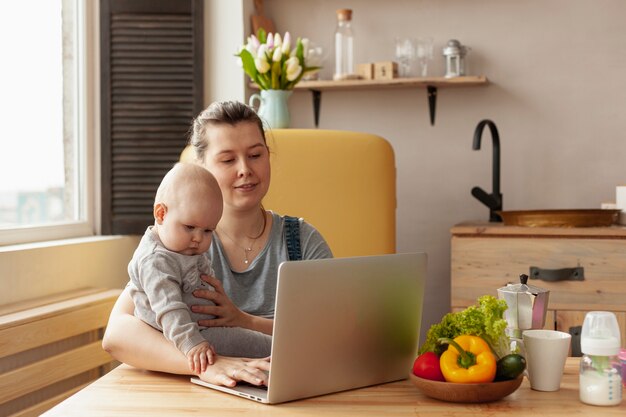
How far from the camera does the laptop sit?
121 cm

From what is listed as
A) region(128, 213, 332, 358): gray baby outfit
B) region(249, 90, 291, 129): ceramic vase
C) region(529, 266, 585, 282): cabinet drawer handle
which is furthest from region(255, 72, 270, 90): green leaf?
region(128, 213, 332, 358): gray baby outfit

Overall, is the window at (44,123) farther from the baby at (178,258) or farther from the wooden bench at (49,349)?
the baby at (178,258)

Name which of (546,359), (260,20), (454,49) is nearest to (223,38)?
(260,20)

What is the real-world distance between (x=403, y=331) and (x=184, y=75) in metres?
1.86

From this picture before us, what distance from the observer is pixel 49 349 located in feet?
7.80

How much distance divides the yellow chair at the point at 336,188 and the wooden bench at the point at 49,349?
554 millimetres

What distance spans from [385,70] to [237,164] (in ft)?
4.75

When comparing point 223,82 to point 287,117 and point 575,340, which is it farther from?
point 575,340

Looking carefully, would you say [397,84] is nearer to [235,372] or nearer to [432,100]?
[432,100]

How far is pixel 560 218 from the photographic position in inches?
104

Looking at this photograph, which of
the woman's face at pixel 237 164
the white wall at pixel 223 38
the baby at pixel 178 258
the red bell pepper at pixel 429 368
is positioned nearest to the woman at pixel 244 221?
the woman's face at pixel 237 164

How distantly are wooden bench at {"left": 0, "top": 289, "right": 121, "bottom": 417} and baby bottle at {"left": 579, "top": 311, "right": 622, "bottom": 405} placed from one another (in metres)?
1.42

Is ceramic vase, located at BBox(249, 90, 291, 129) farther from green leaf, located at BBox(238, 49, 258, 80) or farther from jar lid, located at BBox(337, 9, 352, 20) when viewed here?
jar lid, located at BBox(337, 9, 352, 20)

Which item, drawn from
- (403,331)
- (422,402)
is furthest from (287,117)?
(422,402)
